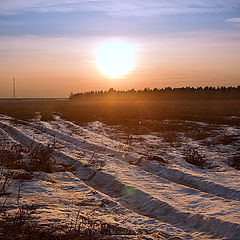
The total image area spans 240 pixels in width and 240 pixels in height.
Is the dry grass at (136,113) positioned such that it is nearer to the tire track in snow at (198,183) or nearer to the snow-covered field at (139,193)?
the snow-covered field at (139,193)

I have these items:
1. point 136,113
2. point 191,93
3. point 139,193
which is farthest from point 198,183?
point 191,93

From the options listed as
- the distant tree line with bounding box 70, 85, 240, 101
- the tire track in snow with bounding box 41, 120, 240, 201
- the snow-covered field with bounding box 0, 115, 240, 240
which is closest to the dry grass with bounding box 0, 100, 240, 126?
the snow-covered field with bounding box 0, 115, 240, 240

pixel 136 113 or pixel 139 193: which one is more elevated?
pixel 136 113

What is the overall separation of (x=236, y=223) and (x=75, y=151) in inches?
312

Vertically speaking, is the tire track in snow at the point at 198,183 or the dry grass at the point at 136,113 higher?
the dry grass at the point at 136,113

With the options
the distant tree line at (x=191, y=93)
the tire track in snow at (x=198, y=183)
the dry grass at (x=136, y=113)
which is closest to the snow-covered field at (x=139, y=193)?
the tire track in snow at (x=198, y=183)

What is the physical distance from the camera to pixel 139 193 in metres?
6.92

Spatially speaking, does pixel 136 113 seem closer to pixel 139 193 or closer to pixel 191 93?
pixel 139 193

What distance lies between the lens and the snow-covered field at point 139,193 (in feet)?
16.9

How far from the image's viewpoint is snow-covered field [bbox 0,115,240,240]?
5.16 meters

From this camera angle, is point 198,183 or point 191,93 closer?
point 198,183

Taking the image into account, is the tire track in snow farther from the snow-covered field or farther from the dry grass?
the dry grass

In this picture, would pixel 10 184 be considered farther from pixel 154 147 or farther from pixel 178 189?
pixel 154 147

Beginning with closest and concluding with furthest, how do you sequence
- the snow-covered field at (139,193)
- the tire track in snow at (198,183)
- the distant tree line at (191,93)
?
the snow-covered field at (139,193), the tire track in snow at (198,183), the distant tree line at (191,93)
